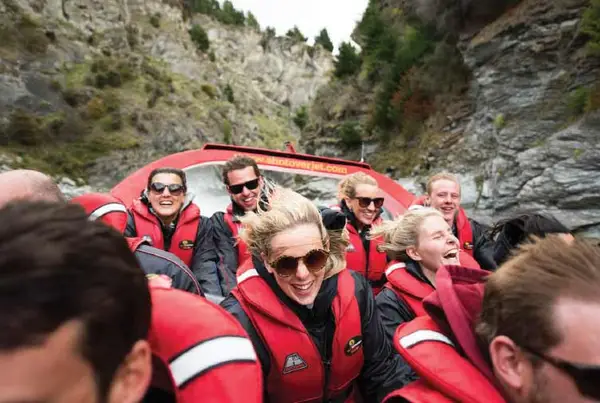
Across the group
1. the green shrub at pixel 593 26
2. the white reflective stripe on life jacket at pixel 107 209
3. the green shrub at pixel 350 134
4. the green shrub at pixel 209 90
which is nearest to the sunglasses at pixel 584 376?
the white reflective stripe on life jacket at pixel 107 209

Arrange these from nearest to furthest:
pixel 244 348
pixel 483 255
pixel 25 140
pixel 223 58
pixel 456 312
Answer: pixel 244 348
pixel 456 312
pixel 483 255
pixel 25 140
pixel 223 58

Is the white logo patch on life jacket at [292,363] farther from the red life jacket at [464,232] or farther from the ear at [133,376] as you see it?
the red life jacket at [464,232]

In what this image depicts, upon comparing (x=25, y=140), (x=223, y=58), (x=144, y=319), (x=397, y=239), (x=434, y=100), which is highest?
(x=223, y=58)

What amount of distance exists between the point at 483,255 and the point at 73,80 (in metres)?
22.8

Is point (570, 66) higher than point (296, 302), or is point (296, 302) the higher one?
point (570, 66)

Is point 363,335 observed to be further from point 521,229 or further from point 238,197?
point 238,197

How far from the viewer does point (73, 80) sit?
70.6 feet

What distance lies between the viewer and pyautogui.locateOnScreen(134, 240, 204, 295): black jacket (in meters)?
1.76

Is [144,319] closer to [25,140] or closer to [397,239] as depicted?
[397,239]

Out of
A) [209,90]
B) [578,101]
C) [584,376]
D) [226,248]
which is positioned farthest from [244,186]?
[209,90]

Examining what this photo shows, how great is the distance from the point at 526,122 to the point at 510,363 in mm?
8192

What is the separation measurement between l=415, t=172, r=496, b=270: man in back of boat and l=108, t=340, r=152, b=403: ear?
10.3ft

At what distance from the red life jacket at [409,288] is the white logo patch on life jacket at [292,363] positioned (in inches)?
26.5

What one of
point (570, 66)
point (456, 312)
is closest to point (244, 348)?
point (456, 312)
